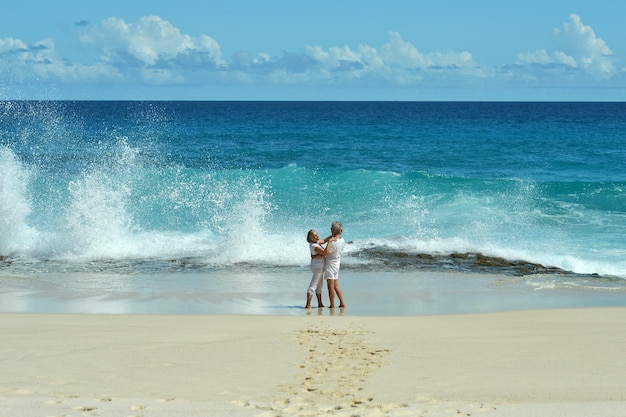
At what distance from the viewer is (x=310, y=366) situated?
24.0ft

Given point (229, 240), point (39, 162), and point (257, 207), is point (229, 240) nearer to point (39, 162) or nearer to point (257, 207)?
point (257, 207)

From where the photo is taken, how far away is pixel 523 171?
3022 cm

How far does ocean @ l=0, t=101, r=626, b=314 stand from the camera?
12.9 m

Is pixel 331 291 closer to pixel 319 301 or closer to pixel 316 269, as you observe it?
pixel 319 301

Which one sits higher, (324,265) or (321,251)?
(321,251)

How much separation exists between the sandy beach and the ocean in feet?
5.26

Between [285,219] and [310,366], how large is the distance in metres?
13.7

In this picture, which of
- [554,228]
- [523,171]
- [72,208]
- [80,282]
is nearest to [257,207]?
[72,208]

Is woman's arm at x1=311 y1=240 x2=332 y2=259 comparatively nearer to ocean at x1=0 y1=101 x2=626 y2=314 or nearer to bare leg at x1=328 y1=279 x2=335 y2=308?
bare leg at x1=328 y1=279 x2=335 y2=308

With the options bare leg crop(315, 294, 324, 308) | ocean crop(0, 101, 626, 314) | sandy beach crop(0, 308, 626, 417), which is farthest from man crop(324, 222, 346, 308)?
sandy beach crop(0, 308, 626, 417)

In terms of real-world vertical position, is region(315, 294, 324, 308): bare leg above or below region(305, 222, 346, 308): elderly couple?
below

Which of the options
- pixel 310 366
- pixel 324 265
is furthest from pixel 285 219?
pixel 310 366

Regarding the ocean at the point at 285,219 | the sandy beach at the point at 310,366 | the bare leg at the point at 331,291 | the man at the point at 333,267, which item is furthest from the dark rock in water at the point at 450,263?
the sandy beach at the point at 310,366

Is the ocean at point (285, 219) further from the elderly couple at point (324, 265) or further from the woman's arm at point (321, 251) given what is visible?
the woman's arm at point (321, 251)
